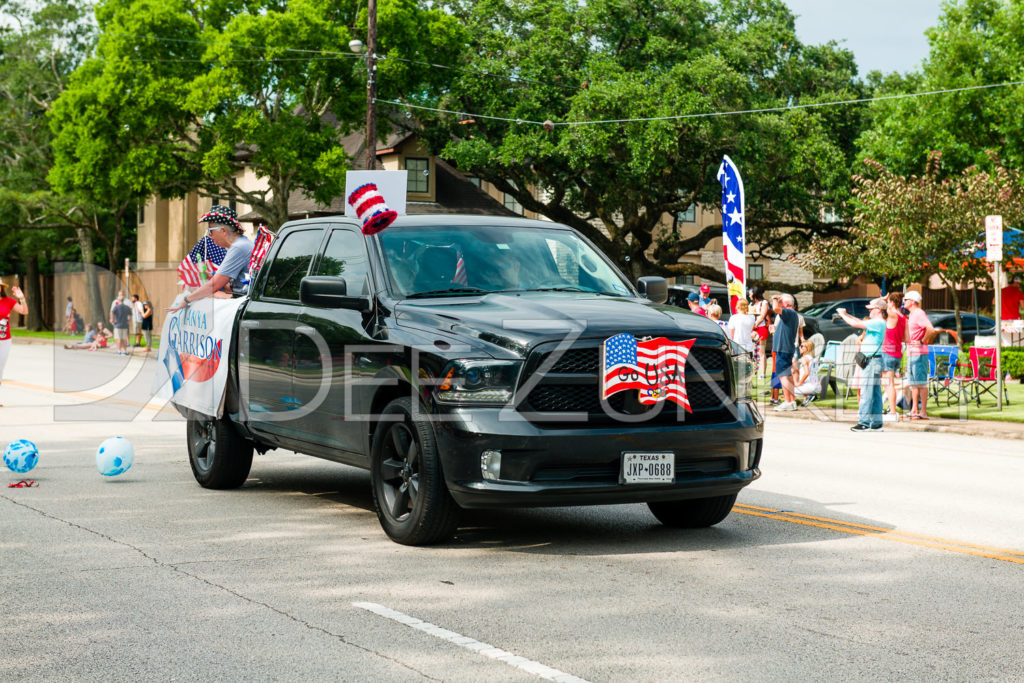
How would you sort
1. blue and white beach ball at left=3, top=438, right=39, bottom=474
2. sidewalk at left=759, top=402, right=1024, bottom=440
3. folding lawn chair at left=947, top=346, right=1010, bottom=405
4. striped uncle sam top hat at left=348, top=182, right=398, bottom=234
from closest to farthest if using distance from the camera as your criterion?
striped uncle sam top hat at left=348, top=182, right=398, bottom=234
blue and white beach ball at left=3, top=438, right=39, bottom=474
sidewalk at left=759, top=402, right=1024, bottom=440
folding lawn chair at left=947, top=346, right=1010, bottom=405

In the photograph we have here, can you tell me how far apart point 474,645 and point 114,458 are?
6037 mm

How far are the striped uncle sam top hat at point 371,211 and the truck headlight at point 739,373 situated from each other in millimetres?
2561

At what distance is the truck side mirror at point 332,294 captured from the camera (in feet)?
25.5

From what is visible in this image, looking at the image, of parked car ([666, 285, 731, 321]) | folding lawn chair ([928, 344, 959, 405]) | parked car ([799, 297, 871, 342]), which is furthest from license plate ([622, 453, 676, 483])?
parked car ([666, 285, 731, 321])

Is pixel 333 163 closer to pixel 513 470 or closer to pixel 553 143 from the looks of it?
pixel 553 143

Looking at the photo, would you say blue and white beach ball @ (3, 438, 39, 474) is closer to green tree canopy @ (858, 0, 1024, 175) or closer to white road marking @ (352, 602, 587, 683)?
white road marking @ (352, 602, 587, 683)

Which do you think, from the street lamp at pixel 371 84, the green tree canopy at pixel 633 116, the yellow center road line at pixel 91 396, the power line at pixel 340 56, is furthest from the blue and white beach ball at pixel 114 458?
the power line at pixel 340 56

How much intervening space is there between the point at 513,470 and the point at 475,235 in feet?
7.22

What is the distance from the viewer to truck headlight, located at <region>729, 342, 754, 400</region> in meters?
7.45

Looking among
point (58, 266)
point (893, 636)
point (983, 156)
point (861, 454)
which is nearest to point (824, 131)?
point (983, 156)

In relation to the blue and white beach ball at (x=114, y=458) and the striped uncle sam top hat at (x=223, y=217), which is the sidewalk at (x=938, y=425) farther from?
the blue and white beach ball at (x=114, y=458)

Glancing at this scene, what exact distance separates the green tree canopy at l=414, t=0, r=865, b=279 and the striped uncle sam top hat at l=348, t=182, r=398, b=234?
2744 centimetres

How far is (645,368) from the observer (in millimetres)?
6973

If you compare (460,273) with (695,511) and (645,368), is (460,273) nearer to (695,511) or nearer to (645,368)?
(645,368)
